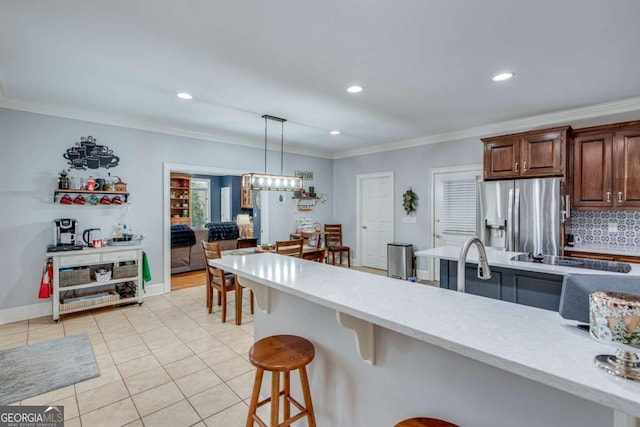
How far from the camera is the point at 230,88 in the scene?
3348mm

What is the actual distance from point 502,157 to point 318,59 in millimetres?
2965

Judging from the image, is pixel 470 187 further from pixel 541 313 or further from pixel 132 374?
pixel 132 374

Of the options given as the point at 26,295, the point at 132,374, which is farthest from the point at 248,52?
the point at 26,295

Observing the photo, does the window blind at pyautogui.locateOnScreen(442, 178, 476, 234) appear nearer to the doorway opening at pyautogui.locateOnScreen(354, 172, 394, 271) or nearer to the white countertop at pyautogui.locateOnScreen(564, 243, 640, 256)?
the doorway opening at pyautogui.locateOnScreen(354, 172, 394, 271)

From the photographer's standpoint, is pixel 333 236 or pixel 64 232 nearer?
pixel 64 232

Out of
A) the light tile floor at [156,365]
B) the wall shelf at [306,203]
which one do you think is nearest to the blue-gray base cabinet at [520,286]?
the light tile floor at [156,365]

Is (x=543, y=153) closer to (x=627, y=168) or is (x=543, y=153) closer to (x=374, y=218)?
(x=627, y=168)

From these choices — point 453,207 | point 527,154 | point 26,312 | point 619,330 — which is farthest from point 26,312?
point 527,154

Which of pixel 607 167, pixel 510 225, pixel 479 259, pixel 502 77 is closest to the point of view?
pixel 479 259

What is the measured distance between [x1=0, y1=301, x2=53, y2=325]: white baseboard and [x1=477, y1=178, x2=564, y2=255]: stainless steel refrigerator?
5.73 metres

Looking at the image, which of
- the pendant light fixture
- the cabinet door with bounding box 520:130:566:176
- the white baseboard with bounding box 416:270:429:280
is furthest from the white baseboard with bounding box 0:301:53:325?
the cabinet door with bounding box 520:130:566:176

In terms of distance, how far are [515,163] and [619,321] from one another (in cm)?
394

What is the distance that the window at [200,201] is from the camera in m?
10.9

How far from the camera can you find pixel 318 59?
268 centimetres
